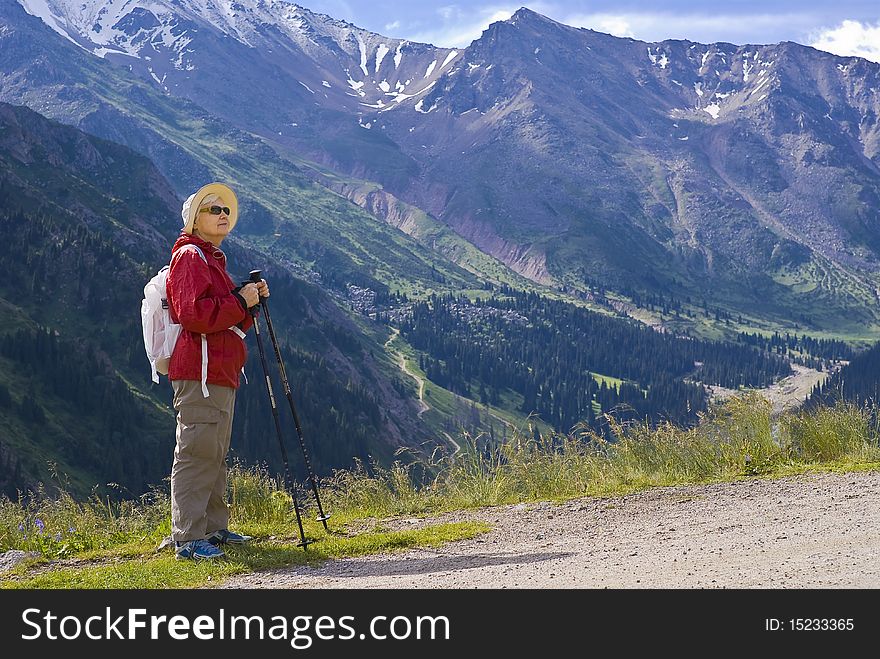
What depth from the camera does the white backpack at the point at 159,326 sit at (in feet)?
31.5

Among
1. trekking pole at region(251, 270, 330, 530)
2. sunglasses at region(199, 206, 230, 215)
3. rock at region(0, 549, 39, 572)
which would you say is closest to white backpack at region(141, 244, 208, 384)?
sunglasses at region(199, 206, 230, 215)

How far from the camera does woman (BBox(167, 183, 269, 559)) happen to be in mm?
9273

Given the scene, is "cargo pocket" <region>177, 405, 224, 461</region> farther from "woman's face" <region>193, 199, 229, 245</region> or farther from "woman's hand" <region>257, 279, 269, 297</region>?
"woman's face" <region>193, 199, 229, 245</region>

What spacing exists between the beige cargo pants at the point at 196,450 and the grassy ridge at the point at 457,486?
0.56 metres

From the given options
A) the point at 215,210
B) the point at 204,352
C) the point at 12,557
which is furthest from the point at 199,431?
the point at 12,557

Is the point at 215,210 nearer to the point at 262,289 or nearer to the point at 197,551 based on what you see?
the point at 262,289

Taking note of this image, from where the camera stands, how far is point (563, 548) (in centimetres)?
916

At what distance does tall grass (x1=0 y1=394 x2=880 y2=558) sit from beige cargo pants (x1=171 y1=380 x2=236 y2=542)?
1.57 meters

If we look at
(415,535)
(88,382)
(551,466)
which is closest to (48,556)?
(415,535)

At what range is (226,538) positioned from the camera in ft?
33.2

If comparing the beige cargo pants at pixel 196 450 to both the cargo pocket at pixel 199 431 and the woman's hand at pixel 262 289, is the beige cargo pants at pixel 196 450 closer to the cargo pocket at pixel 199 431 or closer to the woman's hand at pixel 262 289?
the cargo pocket at pixel 199 431

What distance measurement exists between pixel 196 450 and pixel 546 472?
19.1 ft

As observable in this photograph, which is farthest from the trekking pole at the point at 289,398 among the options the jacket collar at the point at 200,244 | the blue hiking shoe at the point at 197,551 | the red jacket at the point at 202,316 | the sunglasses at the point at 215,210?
the blue hiking shoe at the point at 197,551
